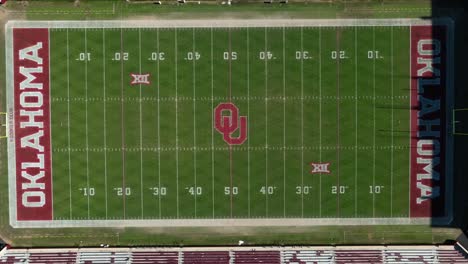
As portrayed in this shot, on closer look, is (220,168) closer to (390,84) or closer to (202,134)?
(202,134)

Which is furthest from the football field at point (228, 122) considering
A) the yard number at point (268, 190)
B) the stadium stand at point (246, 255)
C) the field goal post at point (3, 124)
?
the stadium stand at point (246, 255)

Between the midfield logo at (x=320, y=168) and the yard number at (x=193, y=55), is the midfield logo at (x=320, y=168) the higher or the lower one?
the lower one

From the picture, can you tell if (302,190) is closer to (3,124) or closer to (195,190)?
(195,190)

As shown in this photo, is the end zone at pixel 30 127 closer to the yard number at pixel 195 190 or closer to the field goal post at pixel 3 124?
the field goal post at pixel 3 124

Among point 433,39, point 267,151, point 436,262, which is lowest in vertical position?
point 436,262

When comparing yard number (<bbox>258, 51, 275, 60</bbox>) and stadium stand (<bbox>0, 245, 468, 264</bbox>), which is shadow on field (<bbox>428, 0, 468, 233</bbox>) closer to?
stadium stand (<bbox>0, 245, 468, 264</bbox>)

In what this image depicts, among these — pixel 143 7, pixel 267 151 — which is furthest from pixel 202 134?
pixel 143 7

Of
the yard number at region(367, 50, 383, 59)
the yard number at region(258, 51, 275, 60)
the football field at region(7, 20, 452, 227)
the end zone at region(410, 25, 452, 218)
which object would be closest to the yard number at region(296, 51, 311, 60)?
the football field at region(7, 20, 452, 227)
